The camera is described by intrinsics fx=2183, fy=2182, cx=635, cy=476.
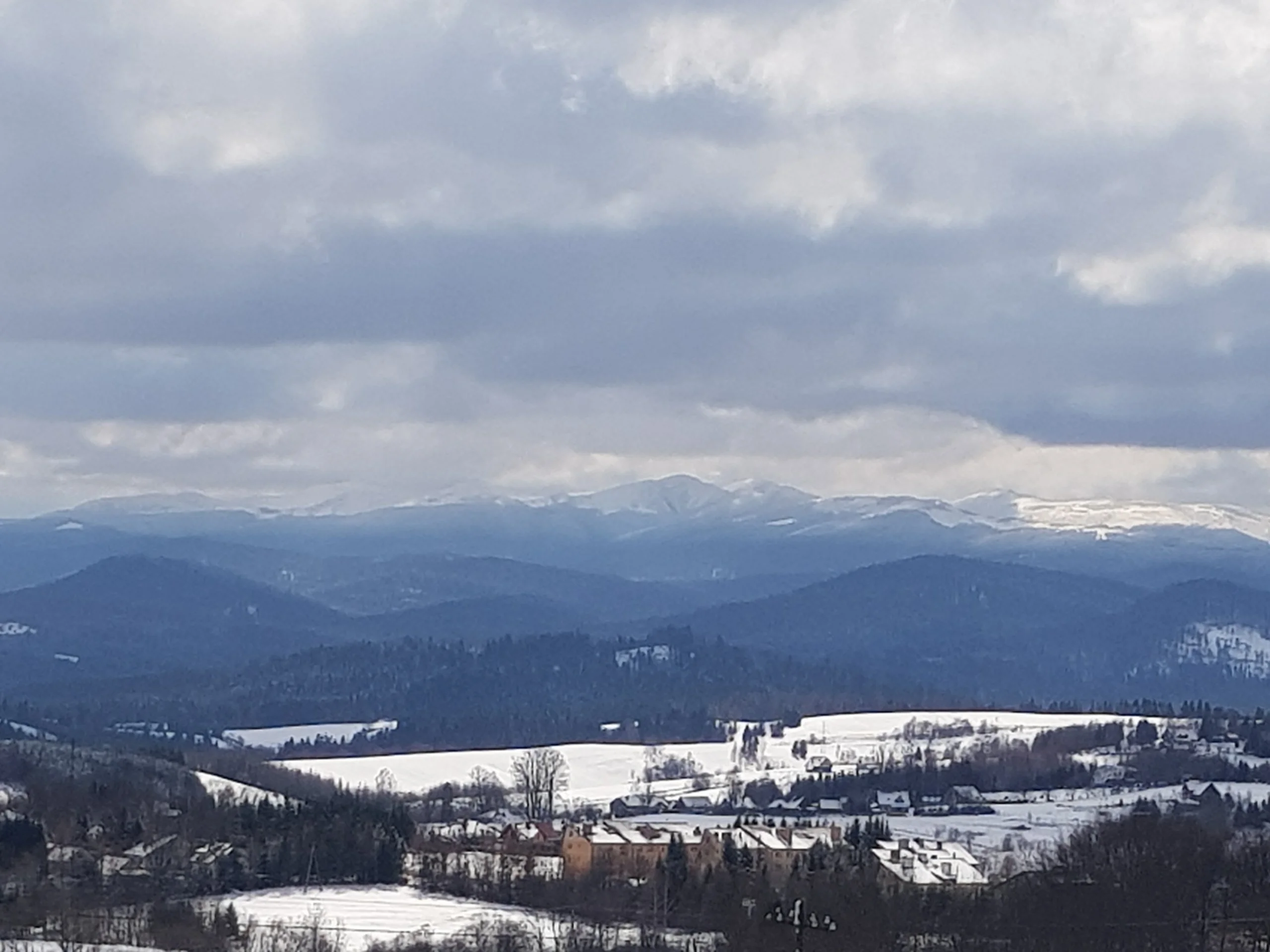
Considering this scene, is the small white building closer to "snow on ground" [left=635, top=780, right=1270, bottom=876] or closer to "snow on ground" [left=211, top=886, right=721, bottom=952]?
"snow on ground" [left=635, top=780, right=1270, bottom=876]

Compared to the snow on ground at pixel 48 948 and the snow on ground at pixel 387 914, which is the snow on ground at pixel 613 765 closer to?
the snow on ground at pixel 387 914

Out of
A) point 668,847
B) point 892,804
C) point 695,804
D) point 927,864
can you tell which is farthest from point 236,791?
point 927,864

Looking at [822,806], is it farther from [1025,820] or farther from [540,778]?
[540,778]

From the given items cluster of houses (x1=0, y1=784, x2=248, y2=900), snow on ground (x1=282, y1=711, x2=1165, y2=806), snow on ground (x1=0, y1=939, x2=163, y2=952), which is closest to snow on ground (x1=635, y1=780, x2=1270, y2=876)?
snow on ground (x1=282, y1=711, x2=1165, y2=806)

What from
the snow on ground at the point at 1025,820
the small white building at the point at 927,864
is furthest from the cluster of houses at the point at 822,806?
the small white building at the point at 927,864

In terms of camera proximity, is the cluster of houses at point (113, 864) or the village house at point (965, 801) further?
the village house at point (965, 801)

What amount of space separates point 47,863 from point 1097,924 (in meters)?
38.8

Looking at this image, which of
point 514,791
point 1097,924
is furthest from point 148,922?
point 514,791

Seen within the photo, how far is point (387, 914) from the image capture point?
73.8 meters

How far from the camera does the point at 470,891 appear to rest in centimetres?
8162

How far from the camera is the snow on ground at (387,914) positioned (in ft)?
221

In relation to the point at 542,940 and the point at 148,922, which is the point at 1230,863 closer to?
the point at 542,940

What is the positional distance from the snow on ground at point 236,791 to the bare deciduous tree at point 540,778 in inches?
643

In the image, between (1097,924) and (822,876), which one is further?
(822,876)
